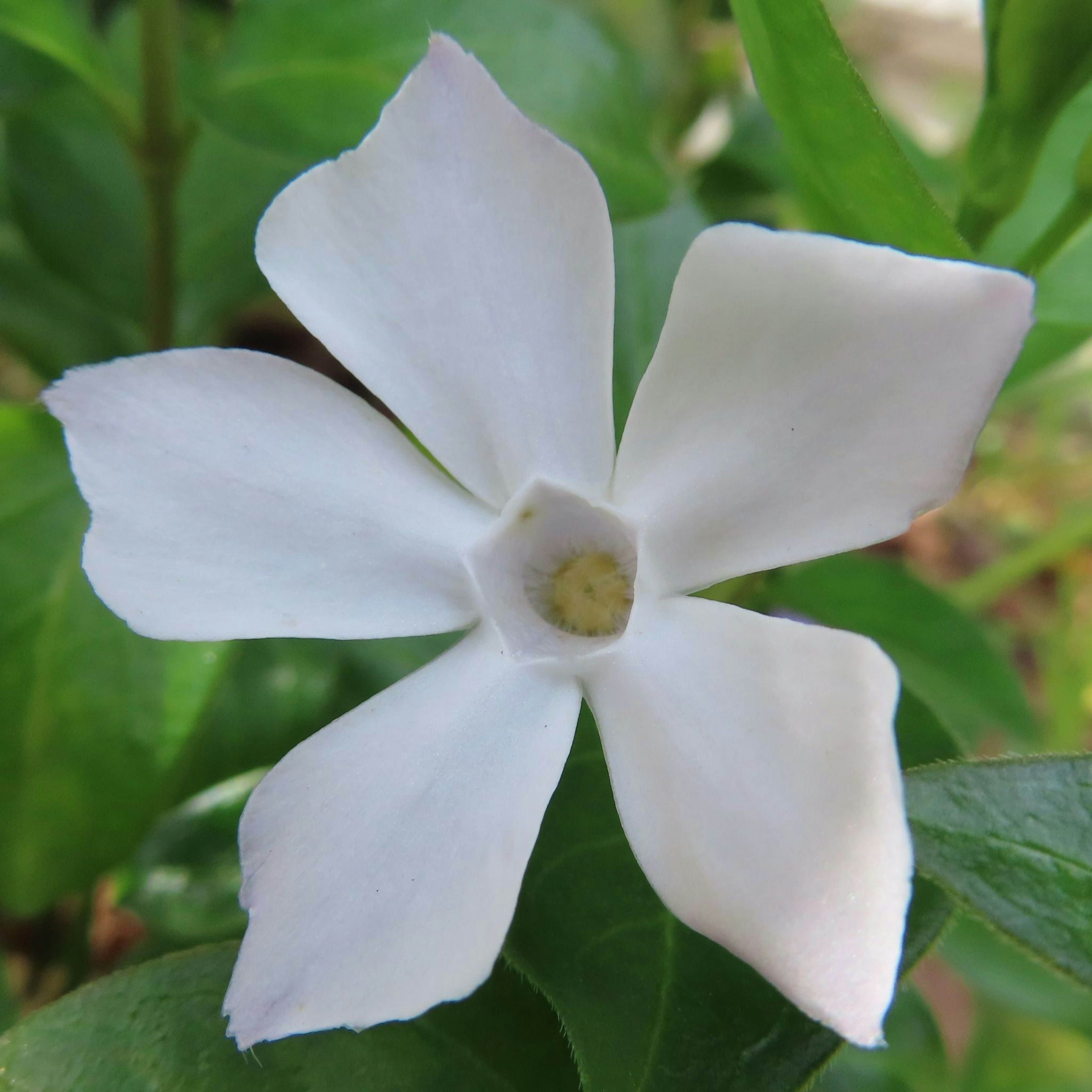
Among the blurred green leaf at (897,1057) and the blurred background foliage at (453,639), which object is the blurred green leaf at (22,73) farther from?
the blurred green leaf at (897,1057)

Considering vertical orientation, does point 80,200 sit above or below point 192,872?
above

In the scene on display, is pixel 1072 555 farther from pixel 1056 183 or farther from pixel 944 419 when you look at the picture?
pixel 944 419

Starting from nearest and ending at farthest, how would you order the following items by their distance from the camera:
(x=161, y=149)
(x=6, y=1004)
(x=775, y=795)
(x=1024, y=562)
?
1. (x=775, y=795)
2. (x=161, y=149)
3. (x=6, y=1004)
4. (x=1024, y=562)

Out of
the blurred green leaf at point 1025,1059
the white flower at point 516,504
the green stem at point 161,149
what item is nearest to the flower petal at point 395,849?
the white flower at point 516,504

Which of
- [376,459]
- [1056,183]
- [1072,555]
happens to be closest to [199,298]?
[376,459]

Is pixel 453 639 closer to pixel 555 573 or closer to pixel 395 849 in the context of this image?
pixel 555 573

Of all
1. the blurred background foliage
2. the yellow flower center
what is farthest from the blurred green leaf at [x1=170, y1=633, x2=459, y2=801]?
the yellow flower center

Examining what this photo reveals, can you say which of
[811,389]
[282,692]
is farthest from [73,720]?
[811,389]
